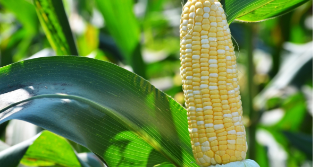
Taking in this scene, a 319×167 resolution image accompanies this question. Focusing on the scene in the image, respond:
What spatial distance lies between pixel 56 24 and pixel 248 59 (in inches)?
60.9

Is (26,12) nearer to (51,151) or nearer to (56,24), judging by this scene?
(56,24)

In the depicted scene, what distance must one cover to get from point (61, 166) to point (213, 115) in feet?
2.52

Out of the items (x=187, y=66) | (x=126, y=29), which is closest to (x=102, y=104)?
(x=187, y=66)

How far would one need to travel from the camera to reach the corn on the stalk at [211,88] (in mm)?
815

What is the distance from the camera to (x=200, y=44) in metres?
0.83

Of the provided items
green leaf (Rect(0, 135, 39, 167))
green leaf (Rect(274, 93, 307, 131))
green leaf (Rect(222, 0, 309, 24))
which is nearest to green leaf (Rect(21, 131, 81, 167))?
green leaf (Rect(0, 135, 39, 167))

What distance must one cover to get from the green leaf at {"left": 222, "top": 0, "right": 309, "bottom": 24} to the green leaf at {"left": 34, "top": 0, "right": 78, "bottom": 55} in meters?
0.57

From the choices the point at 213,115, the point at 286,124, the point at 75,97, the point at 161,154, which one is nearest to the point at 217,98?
the point at 213,115

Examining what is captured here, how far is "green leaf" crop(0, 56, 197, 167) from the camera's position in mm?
905

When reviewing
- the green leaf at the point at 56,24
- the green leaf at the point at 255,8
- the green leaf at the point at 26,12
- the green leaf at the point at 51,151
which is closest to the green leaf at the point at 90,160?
the green leaf at the point at 51,151

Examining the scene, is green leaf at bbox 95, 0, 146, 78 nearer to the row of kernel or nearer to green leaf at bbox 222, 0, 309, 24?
green leaf at bbox 222, 0, 309, 24

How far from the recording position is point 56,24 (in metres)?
1.12

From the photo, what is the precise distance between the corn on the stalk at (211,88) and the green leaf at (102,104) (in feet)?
0.49

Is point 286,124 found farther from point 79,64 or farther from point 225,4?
point 79,64
